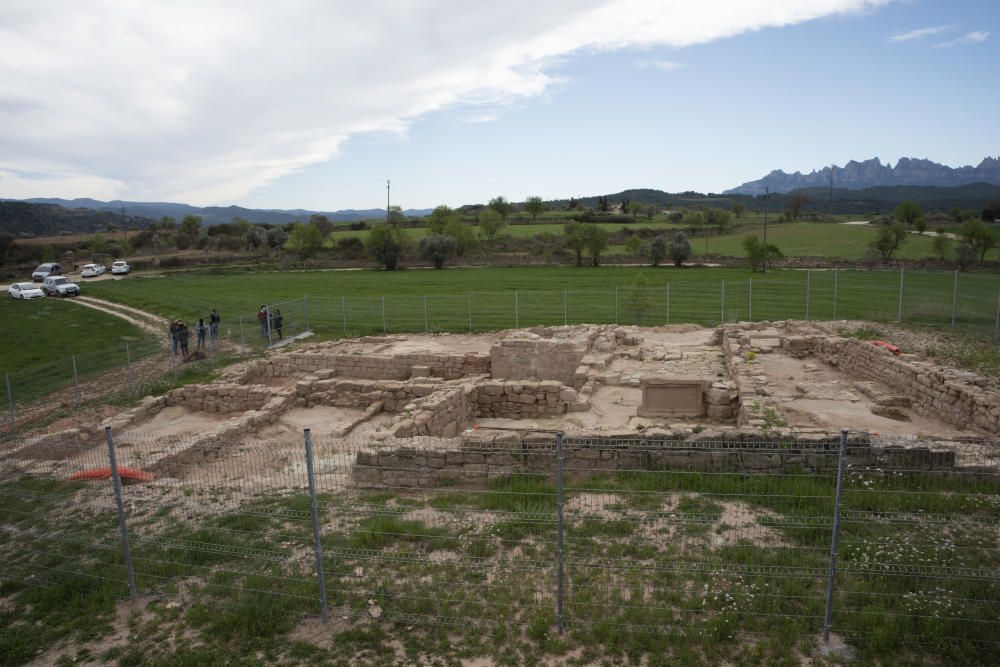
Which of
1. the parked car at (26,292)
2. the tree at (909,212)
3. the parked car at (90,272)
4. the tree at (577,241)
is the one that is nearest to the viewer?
the parked car at (26,292)

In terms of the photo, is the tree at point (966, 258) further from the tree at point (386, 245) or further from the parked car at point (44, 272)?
the parked car at point (44, 272)

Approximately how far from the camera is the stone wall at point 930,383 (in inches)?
504

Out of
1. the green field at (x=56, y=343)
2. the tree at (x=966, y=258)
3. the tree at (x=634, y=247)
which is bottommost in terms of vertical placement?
the green field at (x=56, y=343)

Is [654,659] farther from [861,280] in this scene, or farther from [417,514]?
[861,280]

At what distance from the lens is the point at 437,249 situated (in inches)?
2505

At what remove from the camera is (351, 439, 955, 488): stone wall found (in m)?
9.14

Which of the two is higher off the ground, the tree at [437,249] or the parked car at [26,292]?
the tree at [437,249]

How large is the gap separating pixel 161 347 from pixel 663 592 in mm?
27569

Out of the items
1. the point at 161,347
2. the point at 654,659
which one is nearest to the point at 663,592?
the point at 654,659

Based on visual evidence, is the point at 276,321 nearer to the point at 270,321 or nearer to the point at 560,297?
the point at 270,321

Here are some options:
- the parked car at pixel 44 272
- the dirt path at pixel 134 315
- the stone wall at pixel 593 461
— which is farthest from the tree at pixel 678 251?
the parked car at pixel 44 272

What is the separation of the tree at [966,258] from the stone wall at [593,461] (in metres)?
47.9

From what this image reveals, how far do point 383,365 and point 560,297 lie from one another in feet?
66.9

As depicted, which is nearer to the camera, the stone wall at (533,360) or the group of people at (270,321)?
the stone wall at (533,360)
